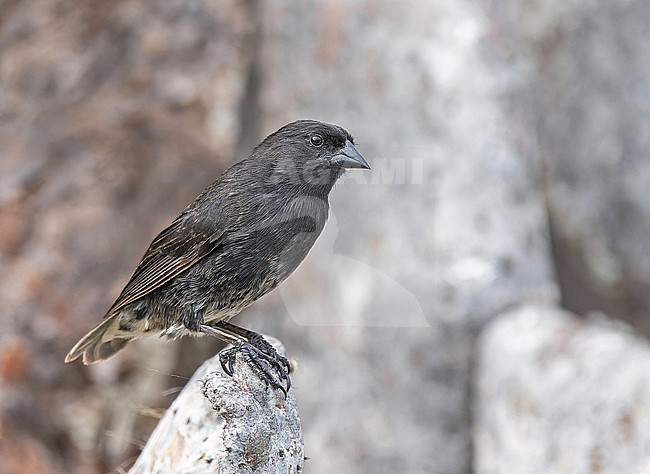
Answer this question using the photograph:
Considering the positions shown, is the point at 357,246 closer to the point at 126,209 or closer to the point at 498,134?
the point at 498,134

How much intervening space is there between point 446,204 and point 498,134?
661 millimetres

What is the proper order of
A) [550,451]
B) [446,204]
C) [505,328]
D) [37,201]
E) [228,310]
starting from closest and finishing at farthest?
1. [228,310]
2. [550,451]
3. [505,328]
4. [446,204]
5. [37,201]

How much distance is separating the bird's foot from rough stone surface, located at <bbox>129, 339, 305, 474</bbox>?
24 mm

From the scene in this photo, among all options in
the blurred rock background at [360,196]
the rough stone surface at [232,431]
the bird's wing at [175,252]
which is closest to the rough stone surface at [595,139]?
the blurred rock background at [360,196]

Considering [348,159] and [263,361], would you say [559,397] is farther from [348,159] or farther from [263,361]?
[263,361]

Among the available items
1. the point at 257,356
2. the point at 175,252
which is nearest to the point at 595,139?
the point at 175,252

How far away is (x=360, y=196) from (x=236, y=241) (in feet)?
12.6

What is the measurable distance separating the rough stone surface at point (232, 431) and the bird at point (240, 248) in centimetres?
11

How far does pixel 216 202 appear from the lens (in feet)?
12.6

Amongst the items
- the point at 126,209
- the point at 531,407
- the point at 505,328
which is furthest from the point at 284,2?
the point at 531,407

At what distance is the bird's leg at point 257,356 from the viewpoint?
345 centimetres

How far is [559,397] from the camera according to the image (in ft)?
19.0

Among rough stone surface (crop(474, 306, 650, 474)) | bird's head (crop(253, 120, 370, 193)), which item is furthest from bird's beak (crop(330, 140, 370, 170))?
rough stone surface (crop(474, 306, 650, 474))

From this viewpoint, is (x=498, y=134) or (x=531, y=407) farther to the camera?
(x=498, y=134)
